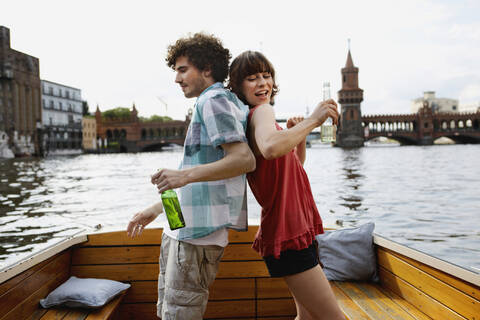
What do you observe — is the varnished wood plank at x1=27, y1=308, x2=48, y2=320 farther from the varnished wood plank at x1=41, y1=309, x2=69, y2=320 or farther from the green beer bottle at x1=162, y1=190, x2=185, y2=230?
the green beer bottle at x1=162, y1=190, x2=185, y2=230

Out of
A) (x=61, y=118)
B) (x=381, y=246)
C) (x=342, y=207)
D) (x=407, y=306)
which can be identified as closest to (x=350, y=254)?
(x=381, y=246)

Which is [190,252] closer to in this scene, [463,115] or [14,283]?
[14,283]

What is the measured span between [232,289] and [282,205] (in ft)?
4.05

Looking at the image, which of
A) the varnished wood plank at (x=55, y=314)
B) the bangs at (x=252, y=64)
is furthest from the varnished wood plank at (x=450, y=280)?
the varnished wood plank at (x=55, y=314)

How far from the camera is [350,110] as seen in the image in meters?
65.1

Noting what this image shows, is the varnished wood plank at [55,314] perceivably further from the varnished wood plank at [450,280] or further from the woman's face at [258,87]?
the varnished wood plank at [450,280]

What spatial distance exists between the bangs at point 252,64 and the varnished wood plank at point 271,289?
1.38 metres

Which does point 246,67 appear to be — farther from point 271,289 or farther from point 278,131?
point 271,289

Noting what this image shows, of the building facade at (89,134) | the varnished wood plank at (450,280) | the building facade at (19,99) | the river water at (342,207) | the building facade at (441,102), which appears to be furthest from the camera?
the building facade at (441,102)

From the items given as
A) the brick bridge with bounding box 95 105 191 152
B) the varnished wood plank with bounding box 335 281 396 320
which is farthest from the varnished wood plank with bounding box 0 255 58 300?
the brick bridge with bounding box 95 105 191 152

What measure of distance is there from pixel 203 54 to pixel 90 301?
140 centimetres

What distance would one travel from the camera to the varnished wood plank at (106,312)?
2.00 meters

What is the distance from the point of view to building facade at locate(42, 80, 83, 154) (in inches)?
1914

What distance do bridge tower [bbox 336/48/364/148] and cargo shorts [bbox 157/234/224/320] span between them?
2477 inches
